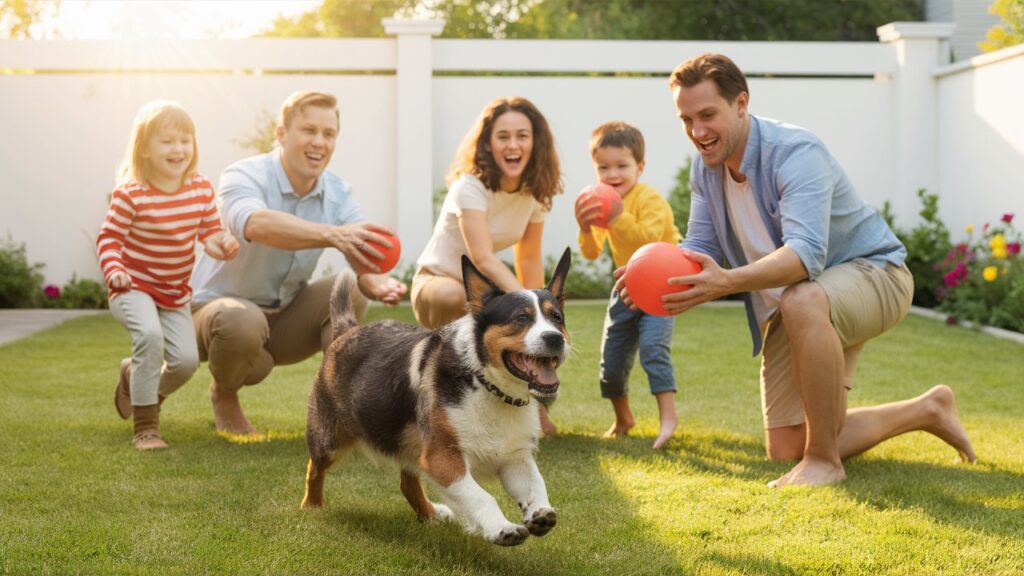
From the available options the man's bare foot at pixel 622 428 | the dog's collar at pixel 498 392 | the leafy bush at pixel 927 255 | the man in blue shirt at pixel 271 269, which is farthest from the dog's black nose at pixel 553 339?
the leafy bush at pixel 927 255

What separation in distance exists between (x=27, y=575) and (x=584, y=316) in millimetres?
7844

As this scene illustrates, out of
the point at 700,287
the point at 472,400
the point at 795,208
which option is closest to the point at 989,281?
the point at 795,208

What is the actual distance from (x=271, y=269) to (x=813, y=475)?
2827 millimetres

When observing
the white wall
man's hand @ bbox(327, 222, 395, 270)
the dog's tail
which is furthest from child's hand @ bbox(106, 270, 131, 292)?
the white wall

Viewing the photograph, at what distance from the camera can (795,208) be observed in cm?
449

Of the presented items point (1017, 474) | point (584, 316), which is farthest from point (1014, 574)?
point (584, 316)

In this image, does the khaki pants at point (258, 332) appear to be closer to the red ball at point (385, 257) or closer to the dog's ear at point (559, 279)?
the red ball at point (385, 257)

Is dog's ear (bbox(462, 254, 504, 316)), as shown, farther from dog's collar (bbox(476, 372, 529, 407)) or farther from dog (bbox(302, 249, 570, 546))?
dog's collar (bbox(476, 372, 529, 407))

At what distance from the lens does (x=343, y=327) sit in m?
4.59

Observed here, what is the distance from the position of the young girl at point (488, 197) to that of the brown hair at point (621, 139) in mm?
331

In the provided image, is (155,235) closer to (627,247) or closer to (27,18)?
(627,247)

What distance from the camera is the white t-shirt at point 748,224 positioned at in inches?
190

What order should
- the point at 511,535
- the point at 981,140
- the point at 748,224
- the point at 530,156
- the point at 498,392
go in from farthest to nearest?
the point at 981,140 → the point at 530,156 → the point at 748,224 → the point at 498,392 → the point at 511,535

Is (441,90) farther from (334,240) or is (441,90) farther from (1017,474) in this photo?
(1017,474)
